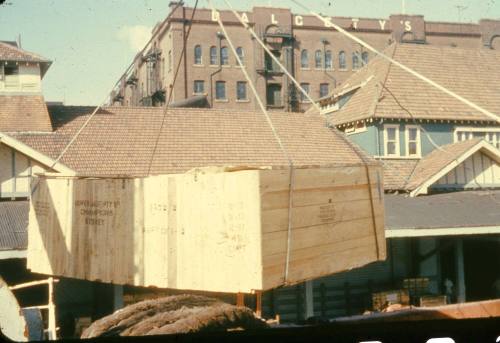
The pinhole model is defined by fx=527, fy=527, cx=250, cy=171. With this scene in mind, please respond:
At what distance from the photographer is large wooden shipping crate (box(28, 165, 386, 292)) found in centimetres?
411

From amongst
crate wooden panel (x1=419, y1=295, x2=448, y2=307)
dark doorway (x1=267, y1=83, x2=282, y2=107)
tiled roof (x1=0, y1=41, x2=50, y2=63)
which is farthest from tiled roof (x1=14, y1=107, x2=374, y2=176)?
dark doorway (x1=267, y1=83, x2=282, y2=107)

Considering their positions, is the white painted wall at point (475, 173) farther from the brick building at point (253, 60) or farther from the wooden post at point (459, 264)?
the brick building at point (253, 60)

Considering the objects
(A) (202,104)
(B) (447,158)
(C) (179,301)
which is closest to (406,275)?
(B) (447,158)

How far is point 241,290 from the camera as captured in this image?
13.7 ft

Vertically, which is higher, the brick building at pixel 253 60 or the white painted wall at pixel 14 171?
the brick building at pixel 253 60

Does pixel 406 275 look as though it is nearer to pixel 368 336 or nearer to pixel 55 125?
pixel 55 125

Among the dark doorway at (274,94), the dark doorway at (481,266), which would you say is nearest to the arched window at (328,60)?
the dark doorway at (274,94)

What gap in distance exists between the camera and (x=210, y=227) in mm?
4355

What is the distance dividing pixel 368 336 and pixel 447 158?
11642mm

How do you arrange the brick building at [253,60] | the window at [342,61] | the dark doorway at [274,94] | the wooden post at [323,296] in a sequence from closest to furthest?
the wooden post at [323,296] → the brick building at [253,60] → the window at [342,61] → the dark doorway at [274,94]

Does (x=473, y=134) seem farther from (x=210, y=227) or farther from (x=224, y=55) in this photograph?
(x=224, y=55)

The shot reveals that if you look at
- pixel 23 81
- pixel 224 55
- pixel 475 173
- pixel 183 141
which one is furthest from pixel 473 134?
pixel 224 55

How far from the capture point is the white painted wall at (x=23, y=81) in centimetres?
1070

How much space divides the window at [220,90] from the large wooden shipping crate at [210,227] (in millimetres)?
30666
